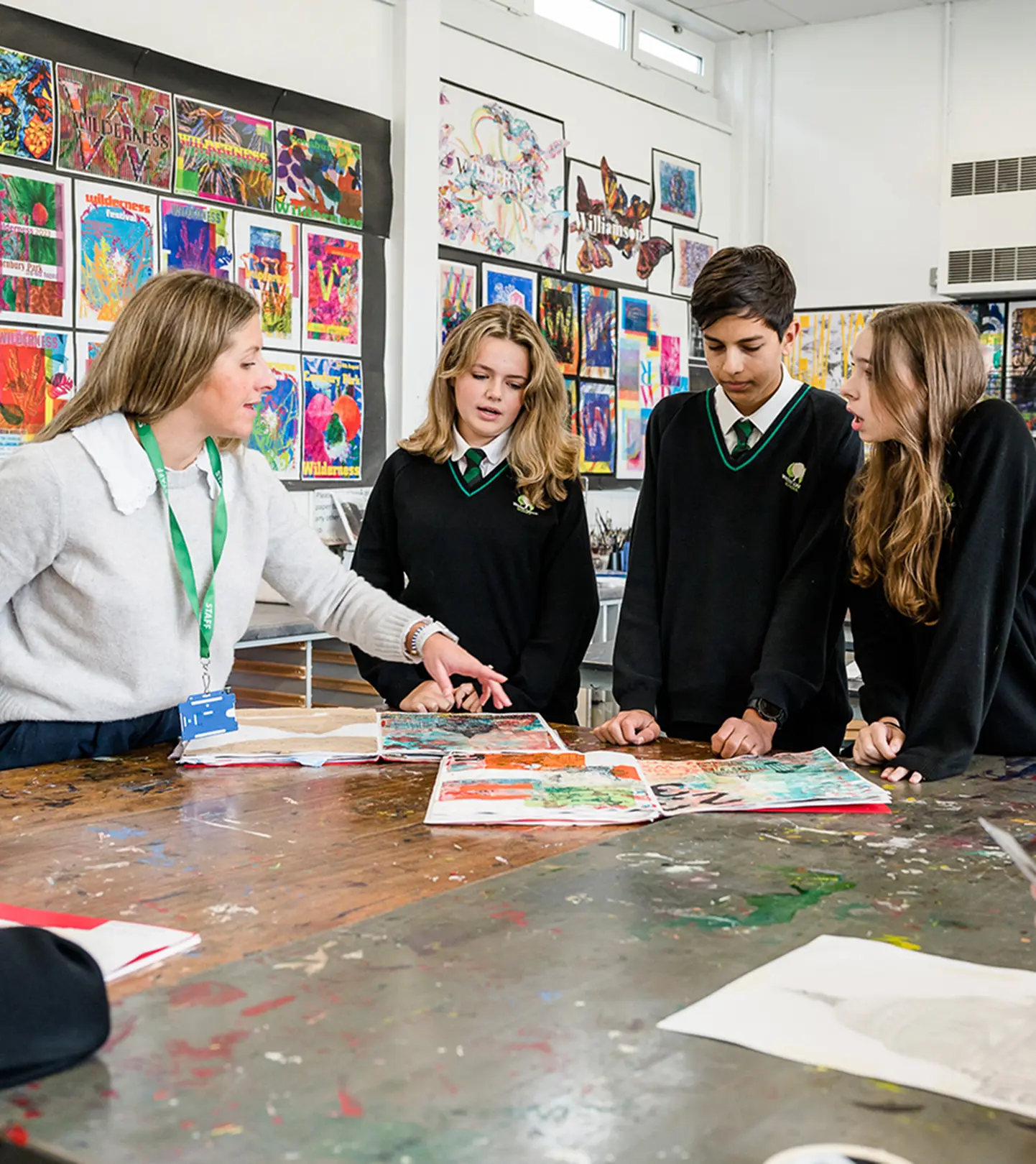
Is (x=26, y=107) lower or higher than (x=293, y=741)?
higher

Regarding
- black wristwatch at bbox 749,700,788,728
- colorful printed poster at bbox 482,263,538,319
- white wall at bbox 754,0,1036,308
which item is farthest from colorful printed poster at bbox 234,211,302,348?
white wall at bbox 754,0,1036,308

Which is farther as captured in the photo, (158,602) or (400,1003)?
(158,602)

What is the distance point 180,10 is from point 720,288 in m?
2.43

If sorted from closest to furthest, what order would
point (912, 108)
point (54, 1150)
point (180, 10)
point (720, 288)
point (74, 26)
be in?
point (54, 1150) < point (720, 288) < point (74, 26) < point (180, 10) < point (912, 108)

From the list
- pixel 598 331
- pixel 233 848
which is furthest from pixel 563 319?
pixel 233 848

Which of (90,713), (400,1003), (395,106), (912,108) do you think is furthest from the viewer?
(912,108)

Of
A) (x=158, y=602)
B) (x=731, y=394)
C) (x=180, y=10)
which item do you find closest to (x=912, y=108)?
(x=180, y=10)

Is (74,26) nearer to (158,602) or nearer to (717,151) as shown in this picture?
(158,602)

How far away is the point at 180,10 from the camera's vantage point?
3.83m

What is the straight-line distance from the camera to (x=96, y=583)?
1.91 meters

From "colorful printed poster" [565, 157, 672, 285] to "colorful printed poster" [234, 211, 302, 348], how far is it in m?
1.54

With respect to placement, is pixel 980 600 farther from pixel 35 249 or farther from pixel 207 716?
pixel 35 249

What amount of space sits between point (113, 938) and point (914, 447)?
1.32m

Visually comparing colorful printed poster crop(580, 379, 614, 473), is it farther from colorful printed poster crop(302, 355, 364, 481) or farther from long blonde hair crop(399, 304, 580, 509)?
long blonde hair crop(399, 304, 580, 509)
